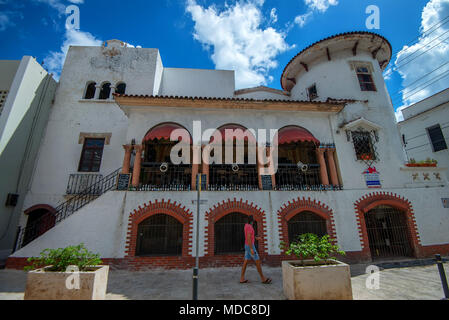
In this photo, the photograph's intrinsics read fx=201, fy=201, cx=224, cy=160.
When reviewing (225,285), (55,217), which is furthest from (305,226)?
(55,217)

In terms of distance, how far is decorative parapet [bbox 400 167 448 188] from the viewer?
32.3 ft

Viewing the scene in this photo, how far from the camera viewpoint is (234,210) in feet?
27.9

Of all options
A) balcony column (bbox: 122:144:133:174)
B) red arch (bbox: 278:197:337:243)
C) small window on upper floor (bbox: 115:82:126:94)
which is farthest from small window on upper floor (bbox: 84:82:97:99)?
red arch (bbox: 278:197:337:243)

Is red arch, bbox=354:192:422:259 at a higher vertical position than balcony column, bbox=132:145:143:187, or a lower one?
lower

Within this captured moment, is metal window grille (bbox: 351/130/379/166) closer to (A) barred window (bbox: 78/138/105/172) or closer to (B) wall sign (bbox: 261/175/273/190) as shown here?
(B) wall sign (bbox: 261/175/273/190)

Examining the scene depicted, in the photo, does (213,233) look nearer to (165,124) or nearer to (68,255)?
(68,255)

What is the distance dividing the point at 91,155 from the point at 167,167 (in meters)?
5.24

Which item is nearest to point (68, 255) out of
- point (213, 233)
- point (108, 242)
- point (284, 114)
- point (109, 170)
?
point (108, 242)

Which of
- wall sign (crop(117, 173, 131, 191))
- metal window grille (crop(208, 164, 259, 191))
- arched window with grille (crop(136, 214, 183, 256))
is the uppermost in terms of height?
metal window grille (crop(208, 164, 259, 191))

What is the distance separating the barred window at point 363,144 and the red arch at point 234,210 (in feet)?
19.7

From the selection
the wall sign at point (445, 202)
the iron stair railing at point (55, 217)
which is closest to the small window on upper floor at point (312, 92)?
the wall sign at point (445, 202)

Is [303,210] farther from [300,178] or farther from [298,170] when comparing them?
[298,170]

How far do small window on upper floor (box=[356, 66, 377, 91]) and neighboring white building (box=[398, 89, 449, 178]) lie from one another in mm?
7470
